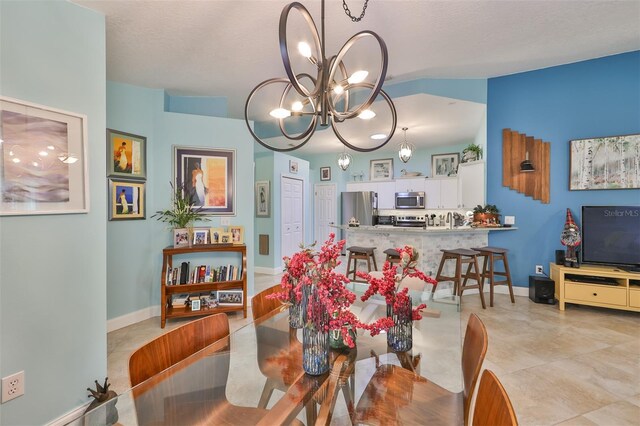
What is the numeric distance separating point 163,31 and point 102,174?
134cm

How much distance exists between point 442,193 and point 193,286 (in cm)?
520

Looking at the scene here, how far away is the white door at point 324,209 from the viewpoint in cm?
788

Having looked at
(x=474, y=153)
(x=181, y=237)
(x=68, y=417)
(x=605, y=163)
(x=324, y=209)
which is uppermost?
(x=474, y=153)

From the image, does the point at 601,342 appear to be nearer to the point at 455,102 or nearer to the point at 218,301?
the point at 455,102

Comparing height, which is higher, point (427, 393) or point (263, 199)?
point (263, 199)

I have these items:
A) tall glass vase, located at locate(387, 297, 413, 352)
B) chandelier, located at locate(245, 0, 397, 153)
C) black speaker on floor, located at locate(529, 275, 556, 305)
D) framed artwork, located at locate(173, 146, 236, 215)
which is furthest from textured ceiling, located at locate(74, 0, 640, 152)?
black speaker on floor, located at locate(529, 275, 556, 305)

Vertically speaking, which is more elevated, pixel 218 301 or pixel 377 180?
pixel 377 180

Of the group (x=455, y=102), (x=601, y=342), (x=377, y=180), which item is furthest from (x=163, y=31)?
(x=377, y=180)

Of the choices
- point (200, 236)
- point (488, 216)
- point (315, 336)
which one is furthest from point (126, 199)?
point (488, 216)

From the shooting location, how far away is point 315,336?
1.16 m

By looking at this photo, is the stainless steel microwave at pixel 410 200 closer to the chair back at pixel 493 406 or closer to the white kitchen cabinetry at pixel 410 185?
the white kitchen cabinetry at pixel 410 185

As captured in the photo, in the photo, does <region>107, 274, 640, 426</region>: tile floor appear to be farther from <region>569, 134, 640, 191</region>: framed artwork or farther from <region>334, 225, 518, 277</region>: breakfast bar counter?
<region>569, 134, 640, 191</region>: framed artwork

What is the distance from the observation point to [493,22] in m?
2.62

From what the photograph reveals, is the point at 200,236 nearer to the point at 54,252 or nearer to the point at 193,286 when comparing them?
the point at 193,286
